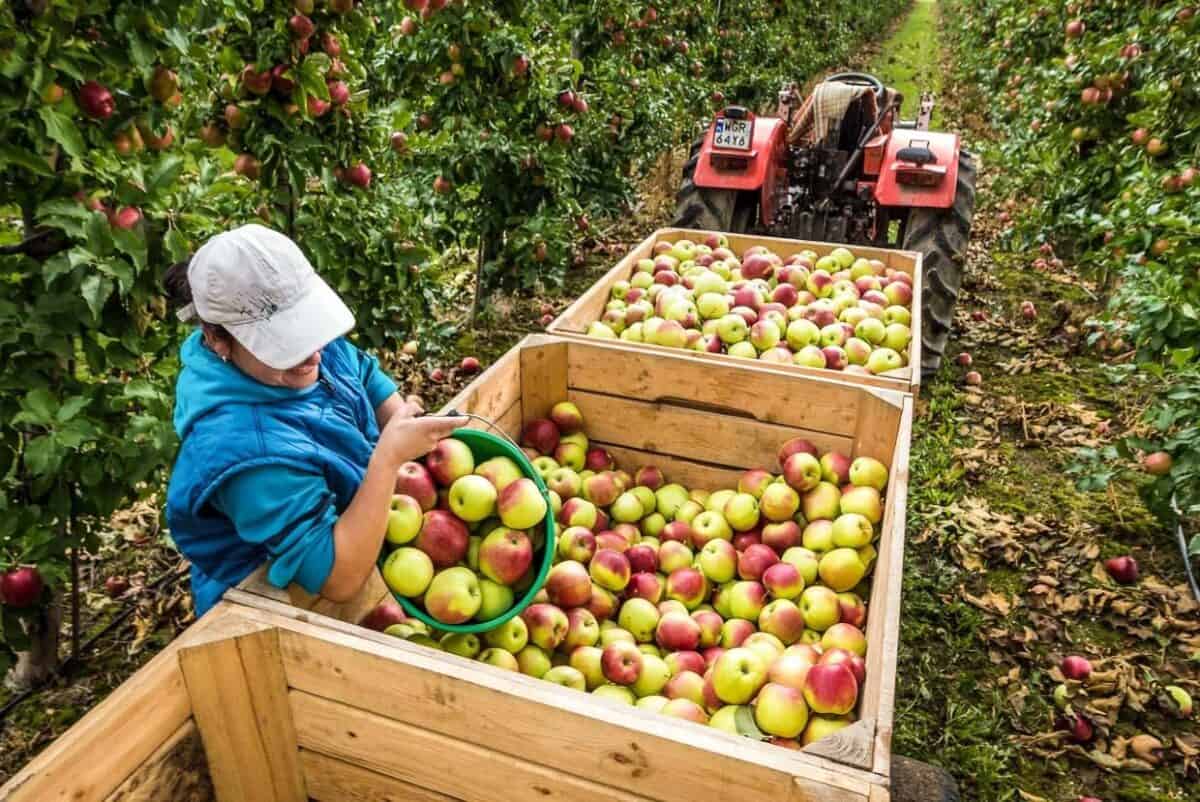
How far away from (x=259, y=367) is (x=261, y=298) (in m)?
0.17

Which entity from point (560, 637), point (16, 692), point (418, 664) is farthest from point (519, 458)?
point (16, 692)

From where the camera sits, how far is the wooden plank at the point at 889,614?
1.56m

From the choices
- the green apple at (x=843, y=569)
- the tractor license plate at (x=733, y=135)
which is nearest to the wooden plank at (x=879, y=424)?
the green apple at (x=843, y=569)

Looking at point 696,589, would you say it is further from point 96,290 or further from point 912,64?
point 912,64

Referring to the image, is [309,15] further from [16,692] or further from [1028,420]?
[1028,420]

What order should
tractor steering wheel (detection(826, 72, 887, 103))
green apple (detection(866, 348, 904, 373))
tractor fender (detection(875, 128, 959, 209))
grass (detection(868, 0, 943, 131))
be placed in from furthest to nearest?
grass (detection(868, 0, 943, 131)) → tractor steering wheel (detection(826, 72, 887, 103)) → tractor fender (detection(875, 128, 959, 209)) → green apple (detection(866, 348, 904, 373))

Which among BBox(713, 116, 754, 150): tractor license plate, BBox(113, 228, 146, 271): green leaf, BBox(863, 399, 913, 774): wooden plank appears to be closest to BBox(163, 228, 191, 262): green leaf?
BBox(113, 228, 146, 271): green leaf

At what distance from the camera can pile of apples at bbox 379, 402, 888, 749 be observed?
2.09m

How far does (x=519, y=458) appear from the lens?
221cm

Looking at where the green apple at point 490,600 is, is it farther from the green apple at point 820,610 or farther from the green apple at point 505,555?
the green apple at point 820,610

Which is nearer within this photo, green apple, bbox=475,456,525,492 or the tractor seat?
green apple, bbox=475,456,525,492

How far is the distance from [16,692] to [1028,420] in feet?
17.1

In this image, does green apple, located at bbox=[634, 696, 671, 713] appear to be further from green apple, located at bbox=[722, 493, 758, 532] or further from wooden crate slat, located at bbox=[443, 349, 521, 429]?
wooden crate slat, located at bbox=[443, 349, 521, 429]

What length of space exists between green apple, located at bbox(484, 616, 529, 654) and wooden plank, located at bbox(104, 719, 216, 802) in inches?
28.0
